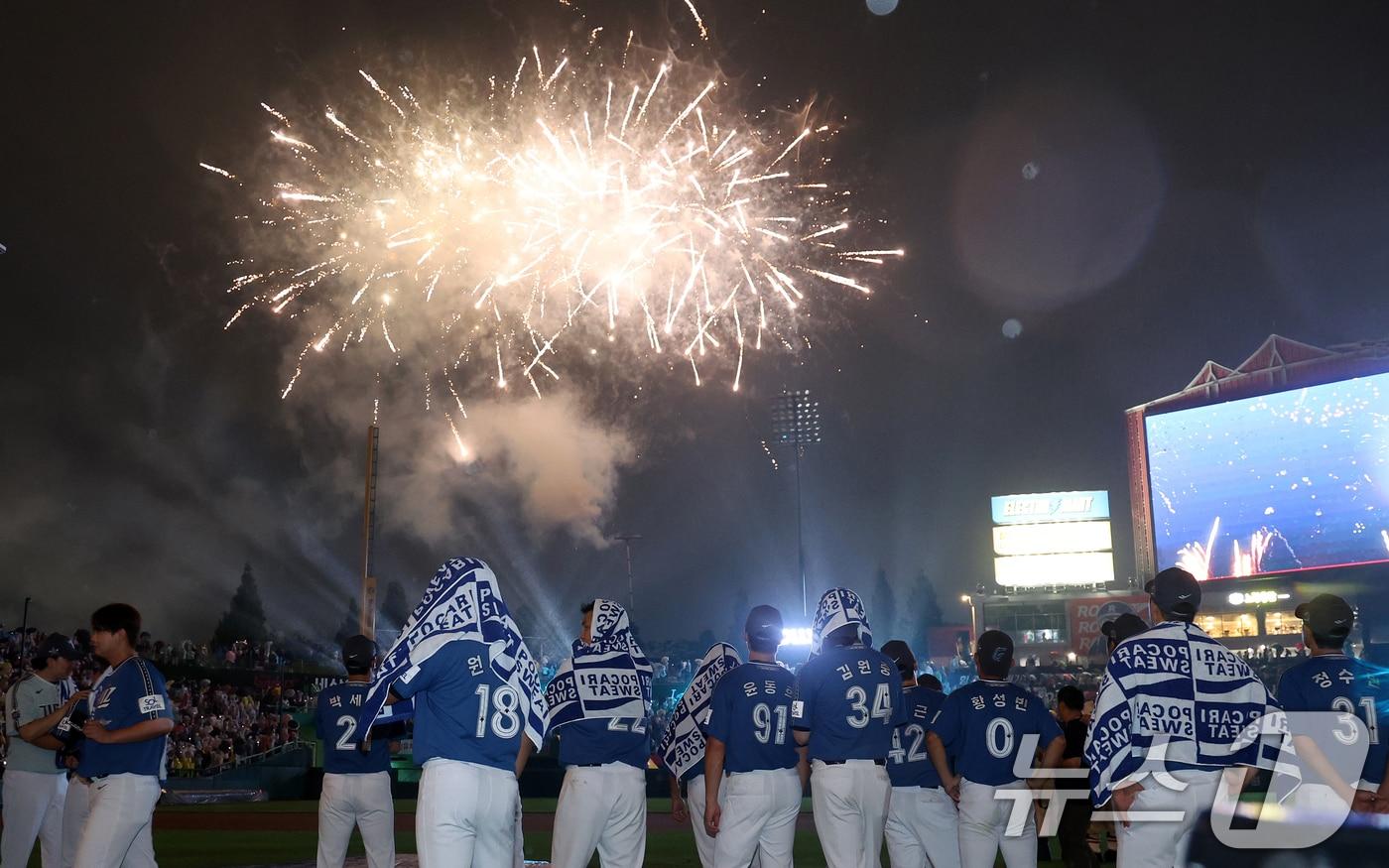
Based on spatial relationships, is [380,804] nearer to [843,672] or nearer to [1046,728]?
[843,672]

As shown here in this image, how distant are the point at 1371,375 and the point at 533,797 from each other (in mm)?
38919

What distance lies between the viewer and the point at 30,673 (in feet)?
33.8

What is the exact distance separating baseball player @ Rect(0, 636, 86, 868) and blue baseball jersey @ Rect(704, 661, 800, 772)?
547cm

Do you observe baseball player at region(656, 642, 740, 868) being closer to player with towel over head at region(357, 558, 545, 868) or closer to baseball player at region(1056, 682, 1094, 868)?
baseball player at region(1056, 682, 1094, 868)

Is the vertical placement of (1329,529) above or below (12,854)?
above

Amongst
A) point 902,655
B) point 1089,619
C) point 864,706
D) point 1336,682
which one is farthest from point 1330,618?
point 1089,619

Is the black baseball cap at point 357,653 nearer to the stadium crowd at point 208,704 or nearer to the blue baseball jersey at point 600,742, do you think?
the blue baseball jersey at point 600,742

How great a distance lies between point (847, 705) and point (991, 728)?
1.24 m

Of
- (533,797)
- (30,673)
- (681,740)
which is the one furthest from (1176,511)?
(30,673)

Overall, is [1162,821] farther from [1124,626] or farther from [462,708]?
[1124,626]

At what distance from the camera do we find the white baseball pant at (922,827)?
10.4 m

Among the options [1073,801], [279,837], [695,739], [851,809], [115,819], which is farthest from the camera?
[279,837]

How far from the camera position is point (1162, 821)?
657 cm

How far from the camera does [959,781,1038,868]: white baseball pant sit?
8.92m
